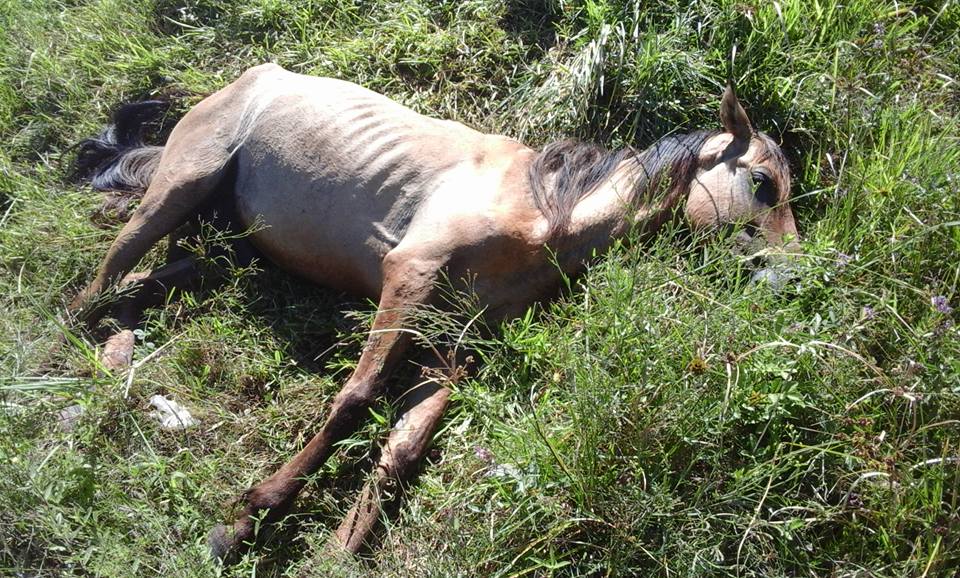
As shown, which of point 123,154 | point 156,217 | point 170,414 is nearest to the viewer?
point 170,414

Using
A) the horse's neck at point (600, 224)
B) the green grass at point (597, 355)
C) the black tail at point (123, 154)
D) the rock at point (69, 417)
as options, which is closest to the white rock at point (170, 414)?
the green grass at point (597, 355)

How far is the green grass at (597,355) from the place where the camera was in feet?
9.64

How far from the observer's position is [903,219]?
3.73 meters

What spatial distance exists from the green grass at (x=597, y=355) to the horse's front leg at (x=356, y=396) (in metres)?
0.10

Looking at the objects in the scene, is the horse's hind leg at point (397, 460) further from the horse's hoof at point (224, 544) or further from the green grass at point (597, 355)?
the horse's hoof at point (224, 544)

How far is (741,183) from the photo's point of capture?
393 cm

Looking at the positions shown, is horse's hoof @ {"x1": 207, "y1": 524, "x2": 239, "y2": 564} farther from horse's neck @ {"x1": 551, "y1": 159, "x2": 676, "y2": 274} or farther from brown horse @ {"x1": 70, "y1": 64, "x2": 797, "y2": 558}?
horse's neck @ {"x1": 551, "y1": 159, "x2": 676, "y2": 274}

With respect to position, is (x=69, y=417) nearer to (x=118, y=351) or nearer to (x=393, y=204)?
(x=118, y=351)

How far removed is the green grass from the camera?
9.64 ft

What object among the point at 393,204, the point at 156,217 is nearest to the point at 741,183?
the point at 393,204

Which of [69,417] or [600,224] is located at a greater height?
[600,224]

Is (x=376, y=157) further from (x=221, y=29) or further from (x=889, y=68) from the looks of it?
(x=889, y=68)

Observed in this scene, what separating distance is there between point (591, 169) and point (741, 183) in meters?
0.71

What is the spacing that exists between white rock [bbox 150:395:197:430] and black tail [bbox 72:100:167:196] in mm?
1534
